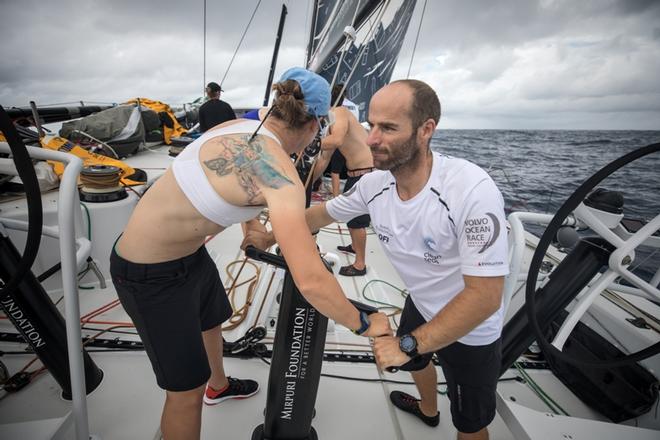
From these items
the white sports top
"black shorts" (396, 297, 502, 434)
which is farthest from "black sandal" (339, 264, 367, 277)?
the white sports top

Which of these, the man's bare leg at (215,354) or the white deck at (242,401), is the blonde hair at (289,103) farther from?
the white deck at (242,401)

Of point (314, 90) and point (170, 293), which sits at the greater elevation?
point (314, 90)

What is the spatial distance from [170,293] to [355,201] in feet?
3.03

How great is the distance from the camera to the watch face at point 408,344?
1.06m

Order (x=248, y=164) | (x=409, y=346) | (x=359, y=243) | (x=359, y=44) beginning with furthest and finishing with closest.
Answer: (x=359, y=44), (x=359, y=243), (x=409, y=346), (x=248, y=164)

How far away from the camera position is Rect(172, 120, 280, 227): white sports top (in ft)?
3.22

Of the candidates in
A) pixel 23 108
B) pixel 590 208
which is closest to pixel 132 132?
pixel 23 108

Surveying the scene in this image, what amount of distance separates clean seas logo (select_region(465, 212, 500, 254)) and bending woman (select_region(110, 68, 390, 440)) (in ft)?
1.33

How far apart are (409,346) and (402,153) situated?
0.72 meters

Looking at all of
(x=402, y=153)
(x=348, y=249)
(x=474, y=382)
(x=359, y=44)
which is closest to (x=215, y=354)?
(x=474, y=382)

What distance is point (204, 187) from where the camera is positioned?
978 mm

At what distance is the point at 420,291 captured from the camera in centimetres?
141

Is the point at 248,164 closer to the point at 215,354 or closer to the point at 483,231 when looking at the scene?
the point at 483,231

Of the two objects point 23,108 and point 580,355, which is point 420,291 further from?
point 23,108
